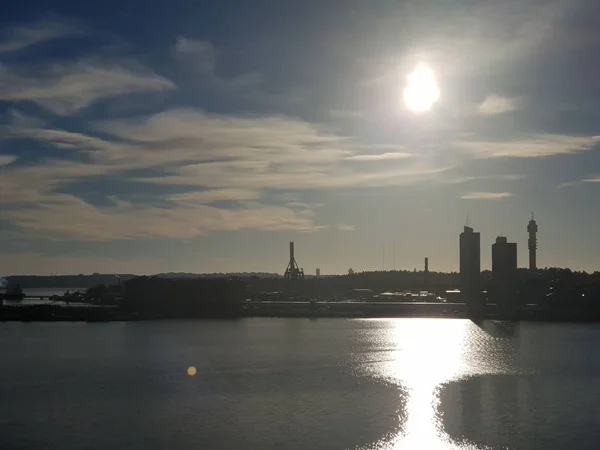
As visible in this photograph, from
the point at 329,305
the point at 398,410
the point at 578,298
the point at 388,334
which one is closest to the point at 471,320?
the point at 578,298

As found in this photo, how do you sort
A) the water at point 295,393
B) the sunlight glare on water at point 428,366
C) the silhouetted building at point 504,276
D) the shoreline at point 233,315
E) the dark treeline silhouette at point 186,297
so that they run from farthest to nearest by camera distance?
the silhouetted building at point 504,276 < the dark treeline silhouette at point 186,297 < the shoreline at point 233,315 < the sunlight glare on water at point 428,366 < the water at point 295,393

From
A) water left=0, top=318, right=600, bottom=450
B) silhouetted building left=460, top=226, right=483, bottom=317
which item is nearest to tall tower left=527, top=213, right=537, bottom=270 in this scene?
silhouetted building left=460, top=226, right=483, bottom=317

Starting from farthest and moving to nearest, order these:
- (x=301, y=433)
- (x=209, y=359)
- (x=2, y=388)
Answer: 1. (x=209, y=359)
2. (x=2, y=388)
3. (x=301, y=433)

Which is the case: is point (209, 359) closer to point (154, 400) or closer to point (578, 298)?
point (154, 400)

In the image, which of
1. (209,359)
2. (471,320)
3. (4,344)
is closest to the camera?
(209,359)

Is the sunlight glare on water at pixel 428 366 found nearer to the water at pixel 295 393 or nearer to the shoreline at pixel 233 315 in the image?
the water at pixel 295 393

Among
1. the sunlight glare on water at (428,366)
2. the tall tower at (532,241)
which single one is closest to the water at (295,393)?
the sunlight glare on water at (428,366)
